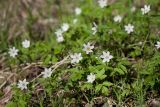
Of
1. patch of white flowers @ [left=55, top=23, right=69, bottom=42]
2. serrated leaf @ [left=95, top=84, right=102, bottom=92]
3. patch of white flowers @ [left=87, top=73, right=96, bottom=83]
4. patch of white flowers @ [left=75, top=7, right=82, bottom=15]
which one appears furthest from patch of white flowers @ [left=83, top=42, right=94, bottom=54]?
patch of white flowers @ [left=75, top=7, right=82, bottom=15]

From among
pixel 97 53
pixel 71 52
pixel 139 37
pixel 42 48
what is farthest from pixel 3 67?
pixel 139 37

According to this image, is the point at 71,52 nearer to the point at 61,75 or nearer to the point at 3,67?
the point at 61,75

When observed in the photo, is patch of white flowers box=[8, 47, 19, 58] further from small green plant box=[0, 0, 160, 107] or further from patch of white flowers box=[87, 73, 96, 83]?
patch of white flowers box=[87, 73, 96, 83]

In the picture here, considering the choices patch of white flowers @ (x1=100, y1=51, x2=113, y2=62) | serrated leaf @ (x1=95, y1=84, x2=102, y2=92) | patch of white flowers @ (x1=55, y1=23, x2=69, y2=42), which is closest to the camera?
serrated leaf @ (x1=95, y1=84, x2=102, y2=92)

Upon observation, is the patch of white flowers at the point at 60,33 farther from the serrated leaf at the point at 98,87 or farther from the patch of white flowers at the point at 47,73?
the serrated leaf at the point at 98,87

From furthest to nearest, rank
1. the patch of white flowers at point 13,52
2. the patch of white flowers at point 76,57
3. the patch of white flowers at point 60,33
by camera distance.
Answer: the patch of white flowers at point 60,33 < the patch of white flowers at point 13,52 < the patch of white flowers at point 76,57

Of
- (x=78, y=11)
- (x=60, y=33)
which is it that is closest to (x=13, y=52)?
(x=60, y=33)

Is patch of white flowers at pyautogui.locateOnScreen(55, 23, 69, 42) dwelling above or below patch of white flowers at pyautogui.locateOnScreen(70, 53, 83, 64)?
above

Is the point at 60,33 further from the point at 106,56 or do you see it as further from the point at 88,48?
the point at 106,56

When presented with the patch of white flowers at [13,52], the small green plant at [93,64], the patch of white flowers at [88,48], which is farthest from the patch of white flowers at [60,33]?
the patch of white flowers at [88,48]

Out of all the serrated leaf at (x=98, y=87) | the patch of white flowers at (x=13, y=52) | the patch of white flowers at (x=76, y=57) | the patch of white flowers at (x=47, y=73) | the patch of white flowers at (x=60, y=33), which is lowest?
the serrated leaf at (x=98, y=87)

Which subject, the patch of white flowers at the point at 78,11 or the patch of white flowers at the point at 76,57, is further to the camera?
the patch of white flowers at the point at 78,11

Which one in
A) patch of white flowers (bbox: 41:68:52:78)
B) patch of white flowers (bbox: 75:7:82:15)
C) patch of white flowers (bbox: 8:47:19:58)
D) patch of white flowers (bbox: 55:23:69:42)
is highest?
patch of white flowers (bbox: 75:7:82:15)
